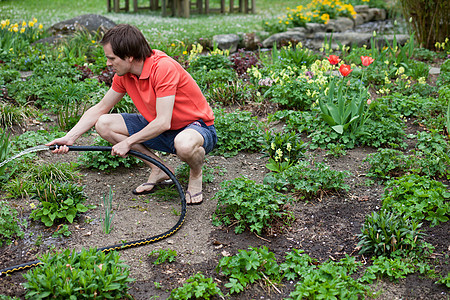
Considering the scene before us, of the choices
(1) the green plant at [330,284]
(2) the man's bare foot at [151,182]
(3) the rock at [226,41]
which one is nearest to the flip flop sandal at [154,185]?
(2) the man's bare foot at [151,182]

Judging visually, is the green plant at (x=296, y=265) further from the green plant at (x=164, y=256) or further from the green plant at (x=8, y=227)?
the green plant at (x=8, y=227)

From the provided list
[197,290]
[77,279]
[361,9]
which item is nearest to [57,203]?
[77,279]

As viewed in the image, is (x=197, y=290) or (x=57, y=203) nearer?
(x=197, y=290)

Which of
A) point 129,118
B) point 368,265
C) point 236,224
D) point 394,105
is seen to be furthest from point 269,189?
point 394,105

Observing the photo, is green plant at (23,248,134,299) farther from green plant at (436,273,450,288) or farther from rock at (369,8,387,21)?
rock at (369,8,387,21)

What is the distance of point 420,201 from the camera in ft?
9.76

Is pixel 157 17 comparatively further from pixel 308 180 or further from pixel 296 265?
pixel 296 265

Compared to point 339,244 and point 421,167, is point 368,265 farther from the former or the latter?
point 421,167

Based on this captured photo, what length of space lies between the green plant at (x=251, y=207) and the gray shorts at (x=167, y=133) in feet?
1.47

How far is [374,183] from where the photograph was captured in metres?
3.59

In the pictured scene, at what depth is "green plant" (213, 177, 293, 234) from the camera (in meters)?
2.95

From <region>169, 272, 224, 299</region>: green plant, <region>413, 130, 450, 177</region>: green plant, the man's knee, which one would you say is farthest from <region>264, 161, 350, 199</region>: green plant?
the man's knee

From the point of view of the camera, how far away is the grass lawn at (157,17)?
8731 mm

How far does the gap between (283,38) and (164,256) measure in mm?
6260
